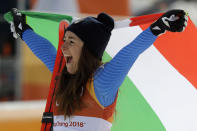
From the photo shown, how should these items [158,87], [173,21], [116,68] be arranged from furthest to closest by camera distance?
[158,87]
[116,68]
[173,21]

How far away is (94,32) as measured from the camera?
2404mm

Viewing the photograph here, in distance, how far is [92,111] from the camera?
2383mm

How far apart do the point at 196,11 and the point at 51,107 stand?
352 inches

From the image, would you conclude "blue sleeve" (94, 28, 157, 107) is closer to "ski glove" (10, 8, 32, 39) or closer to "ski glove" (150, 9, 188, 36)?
"ski glove" (150, 9, 188, 36)

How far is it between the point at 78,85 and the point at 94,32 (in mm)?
311

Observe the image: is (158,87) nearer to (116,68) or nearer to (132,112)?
(132,112)

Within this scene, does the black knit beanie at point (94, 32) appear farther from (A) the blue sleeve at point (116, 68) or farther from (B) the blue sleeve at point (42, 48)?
(B) the blue sleeve at point (42, 48)

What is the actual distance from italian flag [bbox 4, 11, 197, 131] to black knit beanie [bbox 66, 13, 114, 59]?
46cm

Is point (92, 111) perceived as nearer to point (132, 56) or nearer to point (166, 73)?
point (132, 56)

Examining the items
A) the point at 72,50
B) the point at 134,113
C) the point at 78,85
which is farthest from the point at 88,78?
the point at 134,113

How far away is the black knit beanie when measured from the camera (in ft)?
7.89

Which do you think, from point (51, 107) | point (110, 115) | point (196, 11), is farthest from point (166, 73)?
point (196, 11)

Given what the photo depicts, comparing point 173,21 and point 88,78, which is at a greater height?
point 173,21

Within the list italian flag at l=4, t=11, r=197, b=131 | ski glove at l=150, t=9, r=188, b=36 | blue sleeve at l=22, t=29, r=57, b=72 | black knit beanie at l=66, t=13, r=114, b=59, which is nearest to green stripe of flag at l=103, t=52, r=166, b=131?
italian flag at l=4, t=11, r=197, b=131
